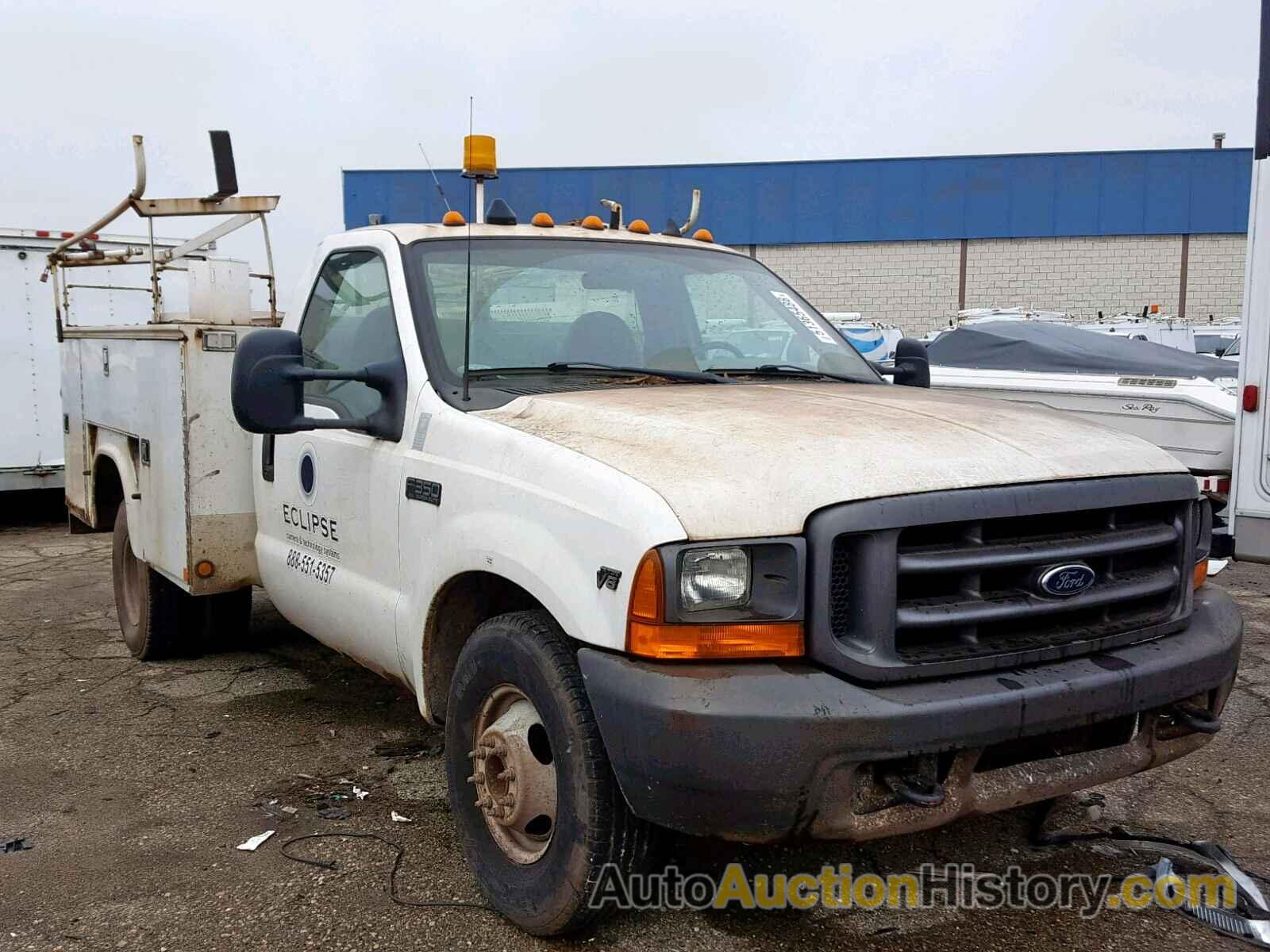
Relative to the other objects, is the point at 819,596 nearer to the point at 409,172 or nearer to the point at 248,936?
the point at 248,936

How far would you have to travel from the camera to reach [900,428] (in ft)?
9.46

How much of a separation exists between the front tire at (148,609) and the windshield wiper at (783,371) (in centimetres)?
306

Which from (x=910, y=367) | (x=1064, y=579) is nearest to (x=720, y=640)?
(x=1064, y=579)

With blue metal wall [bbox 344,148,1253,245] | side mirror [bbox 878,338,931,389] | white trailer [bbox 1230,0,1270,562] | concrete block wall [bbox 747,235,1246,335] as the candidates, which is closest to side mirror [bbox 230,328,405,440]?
side mirror [bbox 878,338,931,389]

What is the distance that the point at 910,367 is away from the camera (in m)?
4.63

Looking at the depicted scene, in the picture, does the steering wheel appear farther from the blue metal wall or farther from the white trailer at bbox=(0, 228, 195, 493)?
the blue metal wall

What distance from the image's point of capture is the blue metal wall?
92.1 feet

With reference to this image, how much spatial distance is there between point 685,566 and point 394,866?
5.23 feet

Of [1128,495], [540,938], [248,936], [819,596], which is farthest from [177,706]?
[1128,495]

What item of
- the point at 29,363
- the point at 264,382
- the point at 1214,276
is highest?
the point at 1214,276

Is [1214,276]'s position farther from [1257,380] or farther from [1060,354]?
[1257,380]

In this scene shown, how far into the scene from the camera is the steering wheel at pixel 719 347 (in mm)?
3992

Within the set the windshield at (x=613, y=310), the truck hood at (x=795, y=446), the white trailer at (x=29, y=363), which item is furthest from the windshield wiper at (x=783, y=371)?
the white trailer at (x=29, y=363)

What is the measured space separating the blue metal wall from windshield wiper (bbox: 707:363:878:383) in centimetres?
2446
